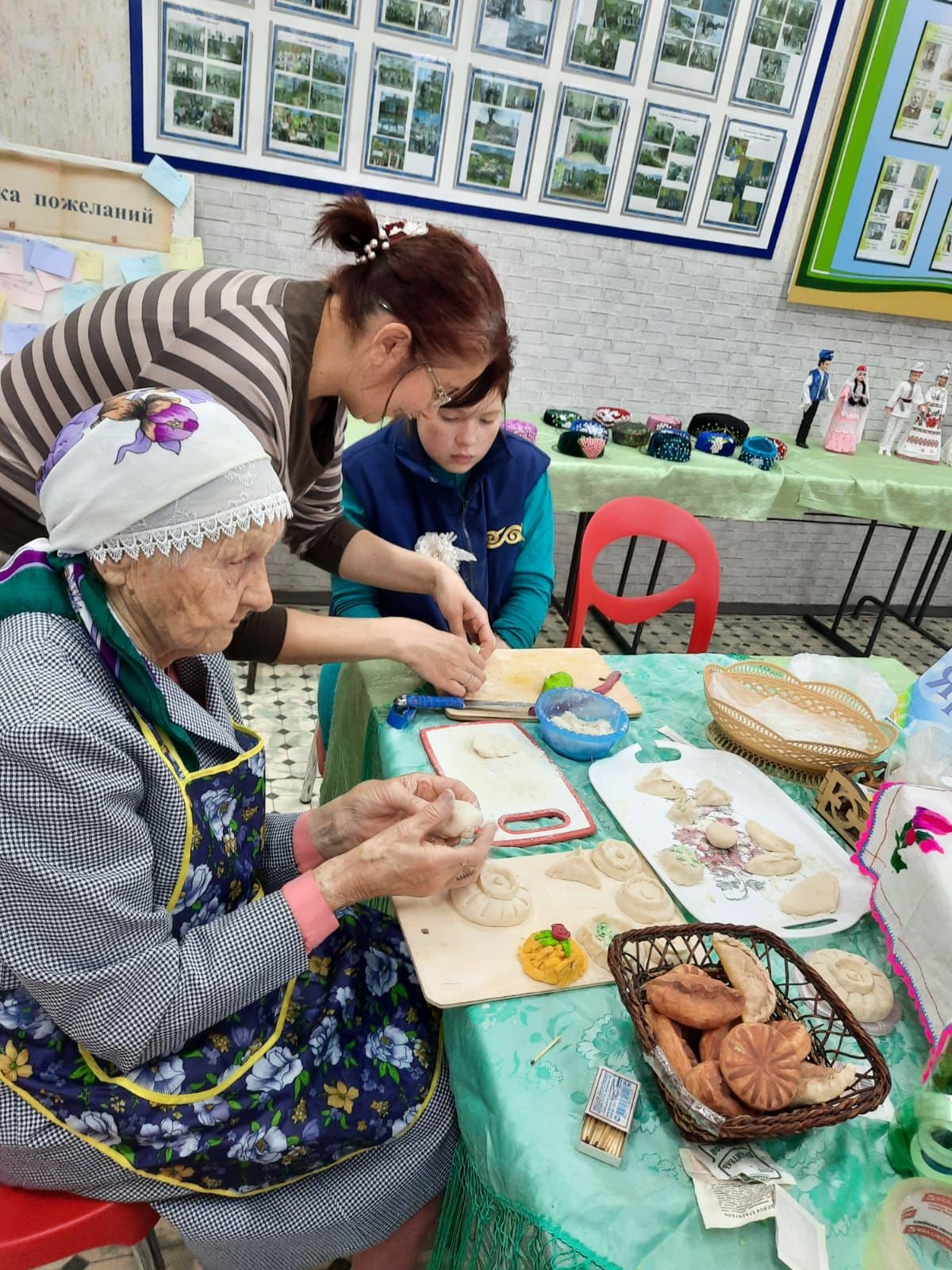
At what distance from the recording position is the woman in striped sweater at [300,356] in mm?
1364

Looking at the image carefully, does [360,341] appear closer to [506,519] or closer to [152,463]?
→ [152,463]

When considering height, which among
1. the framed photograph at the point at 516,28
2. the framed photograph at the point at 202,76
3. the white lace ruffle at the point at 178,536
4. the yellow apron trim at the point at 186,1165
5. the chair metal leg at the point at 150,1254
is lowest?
the chair metal leg at the point at 150,1254

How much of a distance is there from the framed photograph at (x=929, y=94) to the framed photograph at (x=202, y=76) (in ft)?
10.3

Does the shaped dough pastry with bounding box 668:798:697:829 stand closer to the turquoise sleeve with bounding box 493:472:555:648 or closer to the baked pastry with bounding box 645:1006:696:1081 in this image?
the baked pastry with bounding box 645:1006:696:1081

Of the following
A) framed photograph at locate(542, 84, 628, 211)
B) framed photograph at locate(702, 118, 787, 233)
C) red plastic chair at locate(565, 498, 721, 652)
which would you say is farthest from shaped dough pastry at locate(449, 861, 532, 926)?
framed photograph at locate(702, 118, 787, 233)

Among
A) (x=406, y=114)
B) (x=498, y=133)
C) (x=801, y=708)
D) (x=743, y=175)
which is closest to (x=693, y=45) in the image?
(x=743, y=175)

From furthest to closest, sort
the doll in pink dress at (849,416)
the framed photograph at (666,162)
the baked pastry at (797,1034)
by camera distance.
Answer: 1. the doll in pink dress at (849,416)
2. the framed photograph at (666,162)
3. the baked pastry at (797,1034)

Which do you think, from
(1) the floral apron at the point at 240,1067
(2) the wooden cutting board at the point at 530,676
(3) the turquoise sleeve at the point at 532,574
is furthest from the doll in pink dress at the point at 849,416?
(1) the floral apron at the point at 240,1067

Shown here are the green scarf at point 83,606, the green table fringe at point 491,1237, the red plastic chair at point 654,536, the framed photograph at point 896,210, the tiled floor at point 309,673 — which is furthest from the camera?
the framed photograph at point 896,210

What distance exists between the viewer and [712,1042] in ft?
3.06

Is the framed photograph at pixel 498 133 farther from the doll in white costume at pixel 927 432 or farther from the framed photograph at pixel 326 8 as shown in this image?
the doll in white costume at pixel 927 432

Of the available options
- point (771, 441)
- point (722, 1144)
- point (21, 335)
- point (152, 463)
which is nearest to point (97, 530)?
point (152, 463)

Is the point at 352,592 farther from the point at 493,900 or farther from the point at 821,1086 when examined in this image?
the point at 821,1086

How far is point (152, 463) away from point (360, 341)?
67cm
